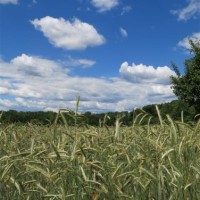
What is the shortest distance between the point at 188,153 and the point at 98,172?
1.76 ft

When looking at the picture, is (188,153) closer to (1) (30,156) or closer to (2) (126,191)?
(2) (126,191)

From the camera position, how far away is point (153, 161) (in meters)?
2.88

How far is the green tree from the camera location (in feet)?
83.3

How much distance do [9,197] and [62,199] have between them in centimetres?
73

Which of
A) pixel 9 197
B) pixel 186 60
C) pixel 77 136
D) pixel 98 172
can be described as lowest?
pixel 9 197

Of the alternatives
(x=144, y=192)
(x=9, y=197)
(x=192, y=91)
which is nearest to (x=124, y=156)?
(x=144, y=192)

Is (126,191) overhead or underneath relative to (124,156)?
underneath

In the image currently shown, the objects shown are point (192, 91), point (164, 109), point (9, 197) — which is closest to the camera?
point (9, 197)

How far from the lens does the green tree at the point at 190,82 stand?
25375 mm

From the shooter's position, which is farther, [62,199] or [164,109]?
[164,109]

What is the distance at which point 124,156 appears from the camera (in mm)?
2855

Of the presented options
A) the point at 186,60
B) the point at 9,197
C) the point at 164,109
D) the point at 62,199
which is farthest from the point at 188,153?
the point at 186,60

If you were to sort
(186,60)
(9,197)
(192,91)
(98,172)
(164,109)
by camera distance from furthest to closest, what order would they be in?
1. (186,60)
2. (192,91)
3. (164,109)
4. (9,197)
5. (98,172)

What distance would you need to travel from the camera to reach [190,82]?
2634cm
